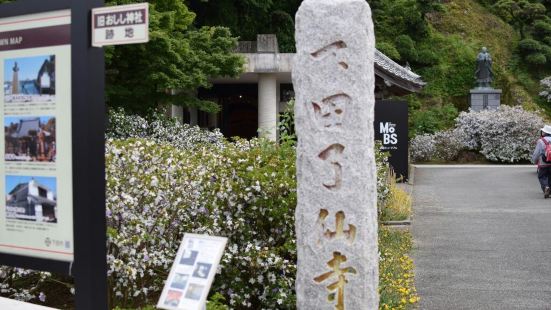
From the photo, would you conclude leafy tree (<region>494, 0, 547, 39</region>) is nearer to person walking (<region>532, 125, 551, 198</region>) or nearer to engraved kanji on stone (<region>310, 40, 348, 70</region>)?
person walking (<region>532, 125, 551, 198</region>)

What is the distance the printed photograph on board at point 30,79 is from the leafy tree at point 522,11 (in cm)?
4083

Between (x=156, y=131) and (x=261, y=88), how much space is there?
781 cm

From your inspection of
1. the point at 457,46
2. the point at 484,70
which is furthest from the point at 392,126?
the point at 457,46

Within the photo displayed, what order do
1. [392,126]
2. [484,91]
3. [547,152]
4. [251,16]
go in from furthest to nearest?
[484,91]
[251,16]
[392,126]
[547,152]

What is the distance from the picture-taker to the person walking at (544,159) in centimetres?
1673

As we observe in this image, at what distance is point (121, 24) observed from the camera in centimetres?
416

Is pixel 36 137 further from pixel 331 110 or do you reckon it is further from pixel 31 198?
pixel 331 110

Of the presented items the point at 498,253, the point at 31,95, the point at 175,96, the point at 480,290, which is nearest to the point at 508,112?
the point at 175,96

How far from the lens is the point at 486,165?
98.1 feet

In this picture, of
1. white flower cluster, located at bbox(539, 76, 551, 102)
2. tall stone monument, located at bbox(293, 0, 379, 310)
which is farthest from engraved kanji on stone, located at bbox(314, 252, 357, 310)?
white flower cluster, located at bbox(539, 76, 551, 102)

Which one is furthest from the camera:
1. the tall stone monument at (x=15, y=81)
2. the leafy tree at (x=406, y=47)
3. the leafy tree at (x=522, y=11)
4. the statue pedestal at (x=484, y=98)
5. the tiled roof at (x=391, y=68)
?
the leafy tree at (x=522, y=11)

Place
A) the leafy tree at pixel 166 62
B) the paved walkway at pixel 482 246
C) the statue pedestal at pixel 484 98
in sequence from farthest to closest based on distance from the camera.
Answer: the statue pedestal at pixel 484 98 → the leafy tree at pixel 166 62 → the paved walkway at pixel 482 246

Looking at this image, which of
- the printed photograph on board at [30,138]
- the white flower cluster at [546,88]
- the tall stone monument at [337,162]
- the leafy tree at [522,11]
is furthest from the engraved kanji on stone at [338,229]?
the leafy tree at [522,11]

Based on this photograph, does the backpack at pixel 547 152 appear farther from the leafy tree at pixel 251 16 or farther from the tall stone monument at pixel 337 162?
the tall stone monument at pixel 337 162
